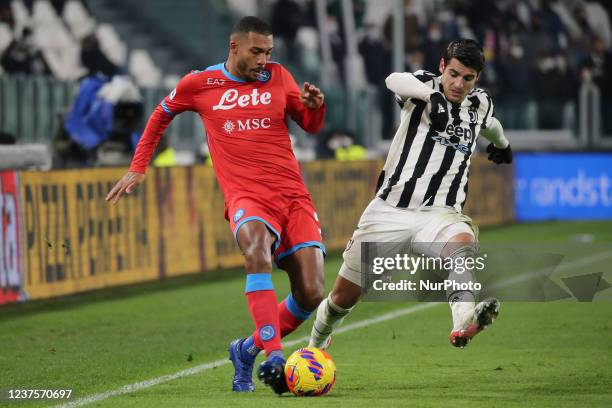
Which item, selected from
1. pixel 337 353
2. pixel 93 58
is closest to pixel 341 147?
pixel 93 58

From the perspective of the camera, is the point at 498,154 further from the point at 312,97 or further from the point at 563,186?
the point at 563,186

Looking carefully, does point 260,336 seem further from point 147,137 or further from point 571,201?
point 571,201

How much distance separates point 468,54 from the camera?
291 inches

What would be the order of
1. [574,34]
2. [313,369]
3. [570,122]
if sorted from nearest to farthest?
1. [313,369]
2. [570,122]
3. [574,34]

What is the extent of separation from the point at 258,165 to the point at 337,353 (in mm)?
2141

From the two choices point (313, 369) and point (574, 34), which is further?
point (574, 34)

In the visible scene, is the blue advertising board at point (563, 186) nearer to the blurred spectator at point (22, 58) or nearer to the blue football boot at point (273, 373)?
the blurred spectator at point (22, 58)

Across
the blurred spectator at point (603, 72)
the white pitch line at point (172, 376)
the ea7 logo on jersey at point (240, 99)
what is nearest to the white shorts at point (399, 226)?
the ea7 logo on jersey at point (240, 99)

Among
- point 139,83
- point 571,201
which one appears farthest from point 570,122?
point 139,83

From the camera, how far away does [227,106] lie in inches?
295

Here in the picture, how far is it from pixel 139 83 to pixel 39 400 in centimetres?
1673

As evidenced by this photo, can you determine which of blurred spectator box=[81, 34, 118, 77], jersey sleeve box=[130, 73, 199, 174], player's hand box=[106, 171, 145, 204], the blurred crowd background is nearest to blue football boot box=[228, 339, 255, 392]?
player's hand box=[106, 171, 145, 204]

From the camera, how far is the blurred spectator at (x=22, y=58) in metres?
19.6

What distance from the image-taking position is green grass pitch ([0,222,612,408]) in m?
7.10
